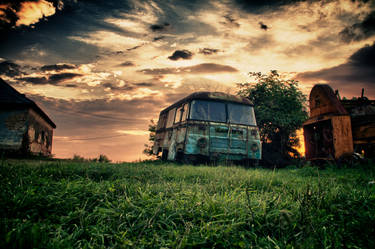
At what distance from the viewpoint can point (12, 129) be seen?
13961mm

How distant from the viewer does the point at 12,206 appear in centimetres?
221

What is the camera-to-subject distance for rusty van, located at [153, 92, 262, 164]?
848 centimetres

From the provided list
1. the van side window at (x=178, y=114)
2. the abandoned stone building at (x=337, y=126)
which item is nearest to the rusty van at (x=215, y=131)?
the van side window at (x=178, y=114)

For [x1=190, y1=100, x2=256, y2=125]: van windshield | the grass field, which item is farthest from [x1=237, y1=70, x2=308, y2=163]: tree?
the grass field

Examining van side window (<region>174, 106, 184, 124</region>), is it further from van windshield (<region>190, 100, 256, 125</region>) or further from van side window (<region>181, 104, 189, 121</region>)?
van windshield (<region>190, 100, 256, 125</region>)

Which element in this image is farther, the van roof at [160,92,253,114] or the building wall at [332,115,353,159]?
the van roof at [160,92,253,114]

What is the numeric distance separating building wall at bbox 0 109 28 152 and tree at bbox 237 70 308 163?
14.4 meters

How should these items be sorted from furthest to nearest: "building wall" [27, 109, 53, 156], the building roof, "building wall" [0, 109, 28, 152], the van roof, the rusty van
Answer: "building wall" [27, 109, 53, 156]
the building roof
"building wall" [0, 109, 28, 152]
the van roof
the rusty van

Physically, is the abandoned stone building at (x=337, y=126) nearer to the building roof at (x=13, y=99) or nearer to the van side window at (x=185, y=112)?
the van side window at (x=185, y=112)

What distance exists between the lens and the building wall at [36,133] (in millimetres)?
14844

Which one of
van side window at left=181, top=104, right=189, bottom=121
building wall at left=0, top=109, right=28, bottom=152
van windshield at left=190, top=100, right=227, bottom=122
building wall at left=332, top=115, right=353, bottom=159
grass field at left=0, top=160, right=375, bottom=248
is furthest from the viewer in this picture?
building wall at left=0, top=109, right=28, bottom=152

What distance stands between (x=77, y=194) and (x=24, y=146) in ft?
47.4

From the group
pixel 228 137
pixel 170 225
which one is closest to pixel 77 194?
pixel 170 225

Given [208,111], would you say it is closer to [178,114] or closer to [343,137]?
[178,114]
